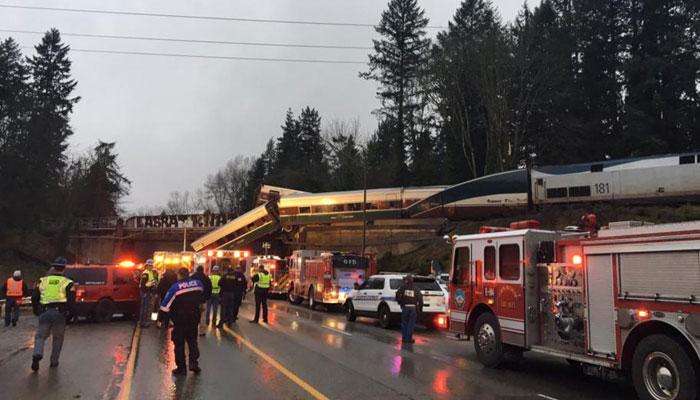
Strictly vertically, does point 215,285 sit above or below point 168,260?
below

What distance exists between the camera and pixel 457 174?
57344 millimetres

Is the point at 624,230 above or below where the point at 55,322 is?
above

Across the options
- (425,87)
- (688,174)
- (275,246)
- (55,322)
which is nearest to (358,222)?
(275,246)

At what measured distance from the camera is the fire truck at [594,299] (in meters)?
7.20

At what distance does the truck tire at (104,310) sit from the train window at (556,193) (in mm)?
27165

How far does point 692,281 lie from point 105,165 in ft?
310

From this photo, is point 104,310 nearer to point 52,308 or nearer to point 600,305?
point 52,308

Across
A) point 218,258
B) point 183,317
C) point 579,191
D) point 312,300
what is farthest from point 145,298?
point 579,191

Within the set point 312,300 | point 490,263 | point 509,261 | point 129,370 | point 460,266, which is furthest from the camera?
point 312,300

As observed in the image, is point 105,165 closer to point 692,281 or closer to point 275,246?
point 275,246

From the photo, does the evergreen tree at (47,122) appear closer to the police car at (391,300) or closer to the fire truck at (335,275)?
the fire truck at (335,275)

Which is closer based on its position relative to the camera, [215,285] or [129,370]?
[129,370]

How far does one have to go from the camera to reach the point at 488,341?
10938mm

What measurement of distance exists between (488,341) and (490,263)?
1.49m
